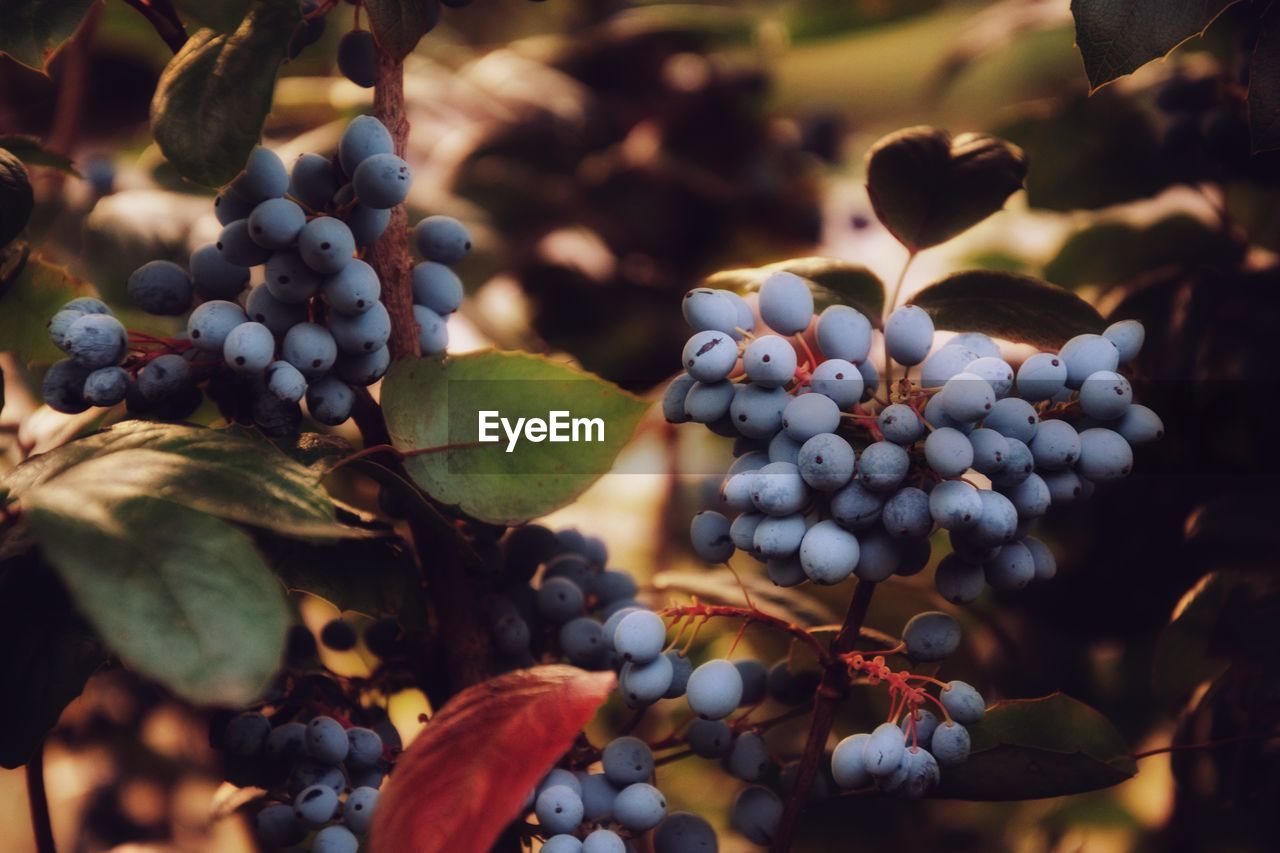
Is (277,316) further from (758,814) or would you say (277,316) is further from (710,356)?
(758,814)

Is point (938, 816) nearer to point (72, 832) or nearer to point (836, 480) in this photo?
point (836, 480)

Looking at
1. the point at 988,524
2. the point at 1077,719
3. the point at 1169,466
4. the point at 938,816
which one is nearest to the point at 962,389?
the point at 988,524

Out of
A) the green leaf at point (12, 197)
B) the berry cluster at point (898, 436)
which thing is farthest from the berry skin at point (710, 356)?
the green leaf at point (12, 197)

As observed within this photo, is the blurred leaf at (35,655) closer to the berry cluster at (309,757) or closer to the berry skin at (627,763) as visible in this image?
the berry cluster at (309,757)

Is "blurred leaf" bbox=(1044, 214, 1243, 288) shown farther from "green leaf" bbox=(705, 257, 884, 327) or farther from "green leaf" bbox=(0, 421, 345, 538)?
"green leaf" bbox=(0, 421, 345, 538)

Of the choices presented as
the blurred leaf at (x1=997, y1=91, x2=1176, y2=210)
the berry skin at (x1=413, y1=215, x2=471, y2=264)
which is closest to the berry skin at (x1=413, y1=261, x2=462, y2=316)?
the berry skin at (x1=413, y1=215, x2=471, y2=264)

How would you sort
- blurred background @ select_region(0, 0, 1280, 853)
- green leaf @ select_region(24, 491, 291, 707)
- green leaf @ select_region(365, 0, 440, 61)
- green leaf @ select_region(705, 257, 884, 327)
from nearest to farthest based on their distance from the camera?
green leaf @ select_region(24, 491, 291, 707) → green leaf @ select_region(365, 0, 440, 61) → green leaf @ select_region(705, 257, 884, 327) → blurred background @ select_region(0, 0, 1280, 853)
